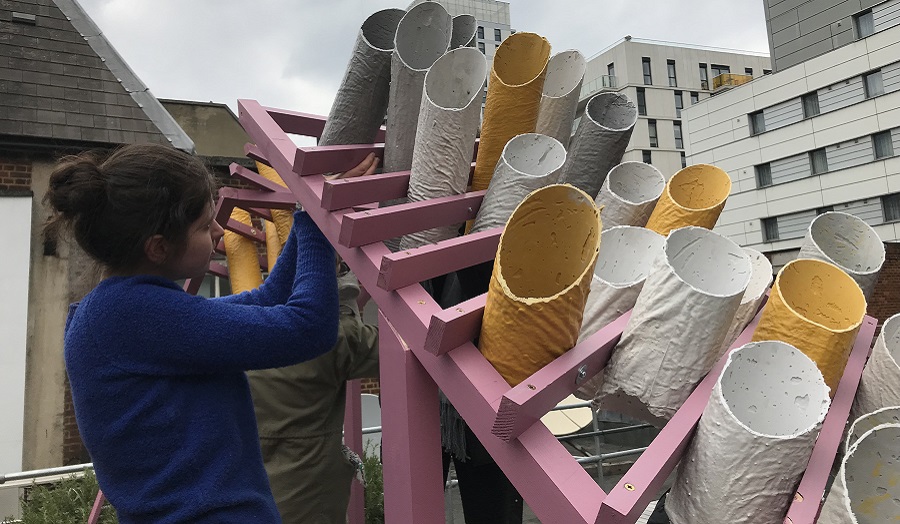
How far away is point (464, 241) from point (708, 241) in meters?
0.46

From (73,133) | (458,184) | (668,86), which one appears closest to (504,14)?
(668,86)

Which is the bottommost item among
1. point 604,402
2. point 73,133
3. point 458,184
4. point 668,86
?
point 604,402

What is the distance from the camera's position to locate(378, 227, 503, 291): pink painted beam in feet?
3.61

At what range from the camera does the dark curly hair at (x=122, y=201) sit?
3.58 ft

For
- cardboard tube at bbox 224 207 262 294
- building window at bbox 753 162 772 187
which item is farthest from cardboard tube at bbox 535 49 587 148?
building window at bbox 753 162 772 187

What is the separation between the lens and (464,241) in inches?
49.3

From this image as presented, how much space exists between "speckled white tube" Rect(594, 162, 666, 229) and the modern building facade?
33.0 meters

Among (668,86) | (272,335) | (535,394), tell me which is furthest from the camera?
(668,86)

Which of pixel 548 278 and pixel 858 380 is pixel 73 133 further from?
pixel 858 380

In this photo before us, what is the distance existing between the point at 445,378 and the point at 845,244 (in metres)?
1.10

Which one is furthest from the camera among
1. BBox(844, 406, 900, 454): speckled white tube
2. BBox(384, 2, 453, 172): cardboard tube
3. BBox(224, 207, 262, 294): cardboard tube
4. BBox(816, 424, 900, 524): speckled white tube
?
BBox(224, 207, 262, 294): cardboard tube

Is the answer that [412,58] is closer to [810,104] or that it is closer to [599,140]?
[599,140]

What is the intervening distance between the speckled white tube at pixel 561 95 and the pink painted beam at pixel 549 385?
2.33ft

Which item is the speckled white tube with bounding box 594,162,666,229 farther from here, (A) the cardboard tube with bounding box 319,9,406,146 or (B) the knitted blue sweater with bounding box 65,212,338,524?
(B) the knitted blue sweater with bounding box 65,212,338,524
